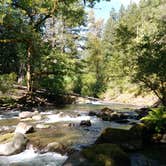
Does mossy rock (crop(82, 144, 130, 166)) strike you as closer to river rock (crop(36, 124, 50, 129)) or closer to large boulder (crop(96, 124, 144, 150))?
large boulder (crop(96, 124, 144, 150))

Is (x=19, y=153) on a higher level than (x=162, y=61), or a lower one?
lower

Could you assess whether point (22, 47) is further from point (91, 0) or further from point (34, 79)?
point (91, 0)

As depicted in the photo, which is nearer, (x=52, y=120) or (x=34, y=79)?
(x=52, y=120)

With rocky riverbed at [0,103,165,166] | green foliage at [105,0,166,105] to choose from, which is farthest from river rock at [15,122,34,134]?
green foliage at [105,0,166,105]

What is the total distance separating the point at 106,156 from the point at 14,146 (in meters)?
4.09

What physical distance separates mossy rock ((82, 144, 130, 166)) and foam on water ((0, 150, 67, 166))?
148 centimetres

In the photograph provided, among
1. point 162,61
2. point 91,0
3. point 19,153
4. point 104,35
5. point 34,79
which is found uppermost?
point 104,35

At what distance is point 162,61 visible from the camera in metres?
23.2

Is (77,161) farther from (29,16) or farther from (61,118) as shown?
(29,16)

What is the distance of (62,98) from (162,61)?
13493mm

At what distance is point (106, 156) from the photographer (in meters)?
10.2

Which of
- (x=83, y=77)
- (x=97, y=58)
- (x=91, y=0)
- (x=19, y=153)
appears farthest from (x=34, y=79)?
(x=97, y=58)

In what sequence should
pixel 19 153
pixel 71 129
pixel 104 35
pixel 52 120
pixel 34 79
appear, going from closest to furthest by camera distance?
pixel 19 153
pixel 71 129
pixel 52 120
pixel 34 79
pixel 104 35

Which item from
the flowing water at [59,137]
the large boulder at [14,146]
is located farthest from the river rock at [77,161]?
the large boulder at [14,146]
